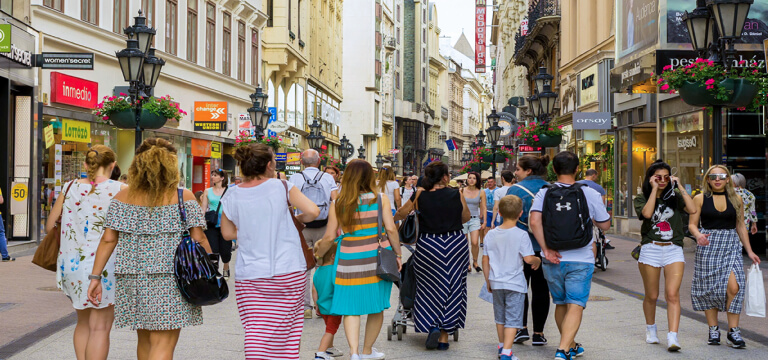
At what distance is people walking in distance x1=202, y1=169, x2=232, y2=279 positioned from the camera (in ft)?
43.5

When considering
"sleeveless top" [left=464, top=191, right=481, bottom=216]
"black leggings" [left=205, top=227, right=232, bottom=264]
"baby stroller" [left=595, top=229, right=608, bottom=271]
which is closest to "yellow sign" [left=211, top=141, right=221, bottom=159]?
"sleeveless top" [left=464, top=191, right=481, bottom=216]

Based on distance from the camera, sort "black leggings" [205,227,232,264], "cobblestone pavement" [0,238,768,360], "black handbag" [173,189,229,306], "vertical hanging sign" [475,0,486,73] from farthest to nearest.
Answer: "vertical hanging sign" [475,0,486,73], "black leggings" [205,227,232,264], "cobblestone pavement" [0,238,768,360], "black handbag" [173,189,229,306]

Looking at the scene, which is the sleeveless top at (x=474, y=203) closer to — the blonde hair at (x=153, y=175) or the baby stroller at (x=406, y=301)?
the baby stroller at (x=406, y=301)

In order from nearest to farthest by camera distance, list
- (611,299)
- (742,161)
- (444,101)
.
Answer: (611,299) < (742,161) < (444,101)

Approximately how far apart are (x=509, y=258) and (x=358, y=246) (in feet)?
4.33

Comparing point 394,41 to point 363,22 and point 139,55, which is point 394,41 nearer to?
point 363,22

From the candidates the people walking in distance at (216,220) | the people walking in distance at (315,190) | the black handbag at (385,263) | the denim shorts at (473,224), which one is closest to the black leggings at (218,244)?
the people walking in distance at (216,220)

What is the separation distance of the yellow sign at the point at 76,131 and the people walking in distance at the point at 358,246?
51.4 feet

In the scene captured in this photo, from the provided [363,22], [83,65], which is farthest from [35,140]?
[363,22]

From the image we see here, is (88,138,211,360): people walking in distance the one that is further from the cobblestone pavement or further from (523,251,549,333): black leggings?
(523,251,549,333): black leggings

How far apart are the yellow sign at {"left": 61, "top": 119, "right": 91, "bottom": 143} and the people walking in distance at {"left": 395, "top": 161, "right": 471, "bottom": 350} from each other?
15082 millimetres

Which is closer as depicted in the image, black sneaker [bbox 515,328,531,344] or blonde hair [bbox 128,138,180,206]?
blonde hair [bbox 128,138,180,206]

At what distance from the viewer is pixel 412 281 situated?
8.75m

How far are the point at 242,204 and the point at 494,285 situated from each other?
2.63m
